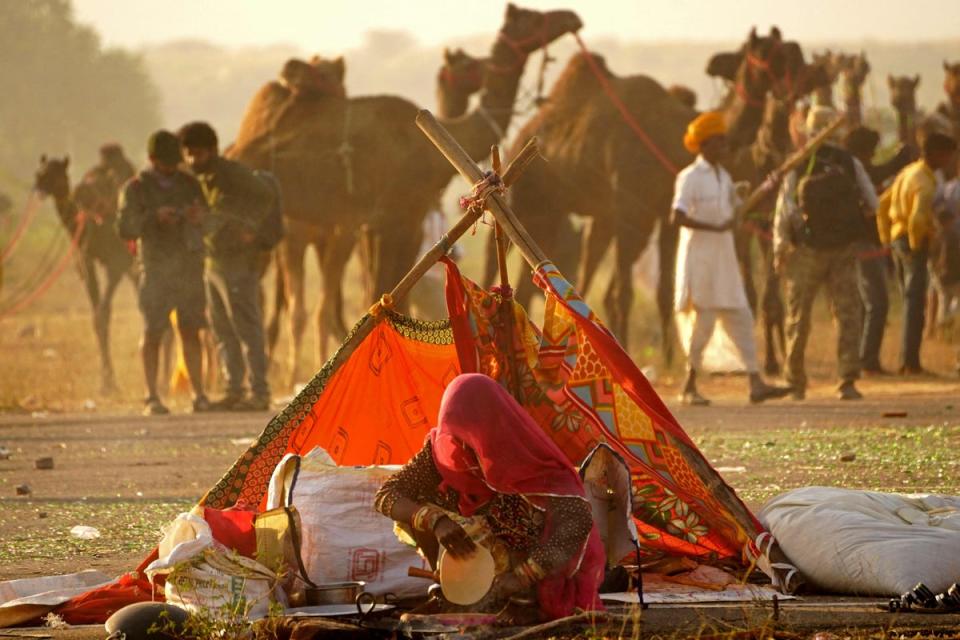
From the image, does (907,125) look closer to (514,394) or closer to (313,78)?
(313,78)

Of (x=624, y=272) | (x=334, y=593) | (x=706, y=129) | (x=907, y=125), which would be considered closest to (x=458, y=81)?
(x=624, y=272)

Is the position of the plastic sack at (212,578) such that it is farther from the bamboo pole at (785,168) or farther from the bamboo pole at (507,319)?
the bamboo pole at (785,168)

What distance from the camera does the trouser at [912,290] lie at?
56.6 ft

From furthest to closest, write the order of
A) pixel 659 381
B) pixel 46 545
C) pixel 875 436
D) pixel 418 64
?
1. pixel 418 64
2. pixel 659 381
3. pixel 875 436
4. pixel 46 545

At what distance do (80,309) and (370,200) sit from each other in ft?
79.3

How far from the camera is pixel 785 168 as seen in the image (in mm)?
16016

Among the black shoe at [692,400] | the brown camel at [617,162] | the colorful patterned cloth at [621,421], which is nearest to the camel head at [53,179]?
the brown camel at [617,162]

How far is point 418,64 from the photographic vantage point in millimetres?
132750

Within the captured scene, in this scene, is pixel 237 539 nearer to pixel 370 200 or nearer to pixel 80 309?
pixel 370 200

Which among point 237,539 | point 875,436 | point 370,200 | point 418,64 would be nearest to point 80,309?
point 370,200

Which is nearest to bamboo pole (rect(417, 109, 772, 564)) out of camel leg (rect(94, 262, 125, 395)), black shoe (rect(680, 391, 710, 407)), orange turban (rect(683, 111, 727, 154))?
orange turban (rect(683, 111, 727, 154))

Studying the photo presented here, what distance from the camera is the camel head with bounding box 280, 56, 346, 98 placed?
18.6m

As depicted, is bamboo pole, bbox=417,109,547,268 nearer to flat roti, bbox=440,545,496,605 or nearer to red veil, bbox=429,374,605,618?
red veil, bbox=429,374,605,618

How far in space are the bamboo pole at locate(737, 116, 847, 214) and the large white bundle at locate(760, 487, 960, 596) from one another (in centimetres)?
819
